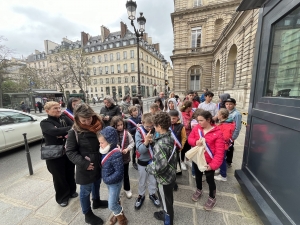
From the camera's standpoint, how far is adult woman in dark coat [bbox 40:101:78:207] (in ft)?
7.11

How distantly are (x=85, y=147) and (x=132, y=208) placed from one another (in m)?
1.37

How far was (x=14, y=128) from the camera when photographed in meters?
4.47

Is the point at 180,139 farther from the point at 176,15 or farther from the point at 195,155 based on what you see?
the point at 176,15

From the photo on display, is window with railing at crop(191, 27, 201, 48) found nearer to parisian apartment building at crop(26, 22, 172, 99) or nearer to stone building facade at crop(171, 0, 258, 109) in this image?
stone building facade at crop(171, 0, 258, 109)

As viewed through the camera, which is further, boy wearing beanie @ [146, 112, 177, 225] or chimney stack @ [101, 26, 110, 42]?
chimney stack @ [101, 26, 110, 42]

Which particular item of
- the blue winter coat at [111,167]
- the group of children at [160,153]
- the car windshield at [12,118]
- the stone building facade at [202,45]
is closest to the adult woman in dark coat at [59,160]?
the group of children at [160,153]

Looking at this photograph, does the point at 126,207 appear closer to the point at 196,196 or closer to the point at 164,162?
the point at 196,196

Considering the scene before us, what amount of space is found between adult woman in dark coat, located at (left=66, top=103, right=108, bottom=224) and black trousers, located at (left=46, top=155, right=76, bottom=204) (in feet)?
2.48

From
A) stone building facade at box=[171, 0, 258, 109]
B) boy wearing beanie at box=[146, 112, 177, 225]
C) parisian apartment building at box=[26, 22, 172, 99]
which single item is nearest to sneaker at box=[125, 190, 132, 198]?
boy wearing beanie at box=[146, 112, 177, 225]

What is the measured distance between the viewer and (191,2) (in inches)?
794

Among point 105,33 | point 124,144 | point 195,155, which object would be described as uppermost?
point 105,33

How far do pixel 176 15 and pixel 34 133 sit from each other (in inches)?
928

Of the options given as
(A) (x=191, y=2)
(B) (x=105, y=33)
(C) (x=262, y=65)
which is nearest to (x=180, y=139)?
(C) (x=262, y=65)

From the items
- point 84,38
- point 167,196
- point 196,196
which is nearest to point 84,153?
point 167,196
